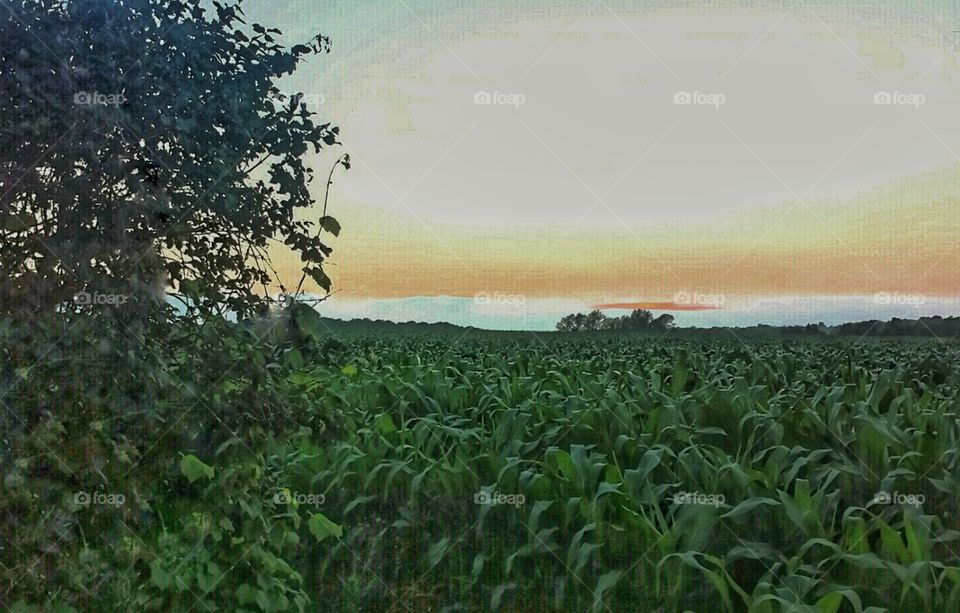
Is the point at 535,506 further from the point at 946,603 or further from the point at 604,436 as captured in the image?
the point at 946,603

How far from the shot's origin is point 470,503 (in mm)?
4957

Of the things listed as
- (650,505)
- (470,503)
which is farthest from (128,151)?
(650,505)

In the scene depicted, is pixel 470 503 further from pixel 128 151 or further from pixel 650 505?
pixel 128 151

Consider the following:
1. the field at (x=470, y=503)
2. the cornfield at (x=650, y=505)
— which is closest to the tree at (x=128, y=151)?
the field at (x=470, y=503)

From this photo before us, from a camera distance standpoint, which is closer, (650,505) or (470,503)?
(650,505)

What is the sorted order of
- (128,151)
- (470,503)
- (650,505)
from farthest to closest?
(470,503) < (650,505) < (128,151)

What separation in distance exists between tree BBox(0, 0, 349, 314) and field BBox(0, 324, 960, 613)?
0.35m

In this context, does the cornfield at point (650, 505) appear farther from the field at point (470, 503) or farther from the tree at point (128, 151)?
the tree at point (128, 151)

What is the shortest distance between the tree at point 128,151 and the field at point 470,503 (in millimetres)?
351

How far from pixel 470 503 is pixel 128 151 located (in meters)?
2.75

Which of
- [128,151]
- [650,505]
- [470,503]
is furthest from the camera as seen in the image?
[470,503]

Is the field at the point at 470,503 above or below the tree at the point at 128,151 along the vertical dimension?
below

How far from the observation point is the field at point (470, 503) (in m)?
3.45

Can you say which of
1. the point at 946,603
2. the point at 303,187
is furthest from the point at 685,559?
the point at 303,187
